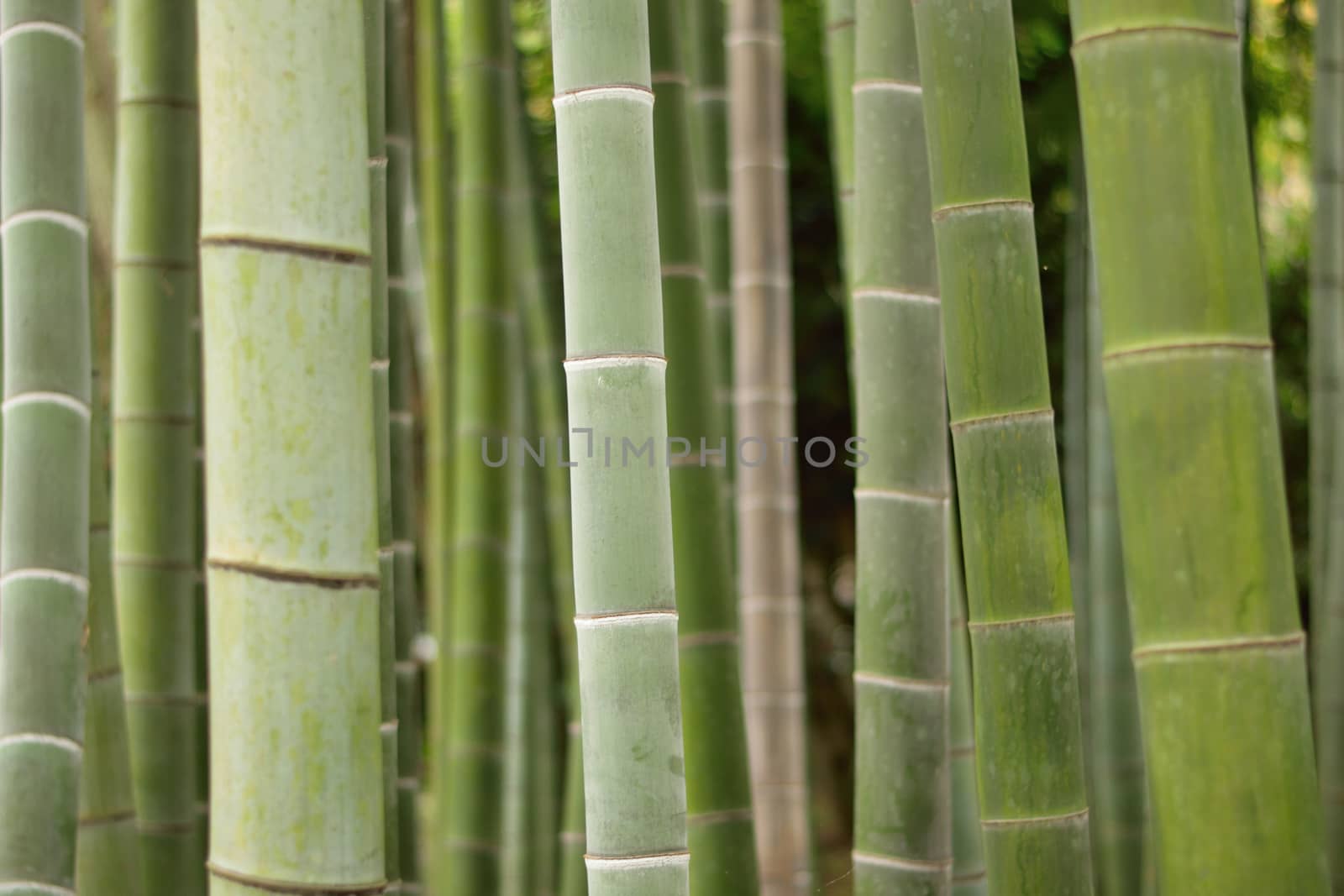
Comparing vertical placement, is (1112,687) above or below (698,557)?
below

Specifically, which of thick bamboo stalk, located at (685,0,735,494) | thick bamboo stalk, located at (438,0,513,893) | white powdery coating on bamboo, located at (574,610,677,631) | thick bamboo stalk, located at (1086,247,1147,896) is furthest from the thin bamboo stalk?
thick bamboo stalk, located at (1086,247,1147,896)

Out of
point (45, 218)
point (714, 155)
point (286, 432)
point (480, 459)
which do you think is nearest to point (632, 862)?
point (286, 432)

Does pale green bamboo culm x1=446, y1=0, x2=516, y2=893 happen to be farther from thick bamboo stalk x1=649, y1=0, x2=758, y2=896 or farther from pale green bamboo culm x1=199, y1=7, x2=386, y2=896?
pale green bamboo culm x1=199, y1=7, x2=386, y2=896

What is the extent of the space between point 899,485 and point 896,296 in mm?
198

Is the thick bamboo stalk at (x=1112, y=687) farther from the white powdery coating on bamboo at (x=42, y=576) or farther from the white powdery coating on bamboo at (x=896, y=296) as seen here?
the white powdery coating on bamboo at (x=42, y=576)

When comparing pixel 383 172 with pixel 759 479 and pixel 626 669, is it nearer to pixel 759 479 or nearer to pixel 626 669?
pixel 626 669

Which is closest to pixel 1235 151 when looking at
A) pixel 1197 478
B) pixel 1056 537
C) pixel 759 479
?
pixel 1197 478

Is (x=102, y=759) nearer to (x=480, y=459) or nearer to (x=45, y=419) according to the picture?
(x=45, y=419)

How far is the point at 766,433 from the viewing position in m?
2.55

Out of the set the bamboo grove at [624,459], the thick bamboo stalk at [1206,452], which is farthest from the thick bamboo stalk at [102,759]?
the thick bamboo stalk at [1206,452]

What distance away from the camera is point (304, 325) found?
0.93 meters

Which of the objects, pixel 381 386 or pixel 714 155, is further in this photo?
→ pixel 714 155

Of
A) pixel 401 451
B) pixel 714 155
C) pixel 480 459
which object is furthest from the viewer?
pixel 714 155

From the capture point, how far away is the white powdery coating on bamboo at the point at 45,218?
122cm
